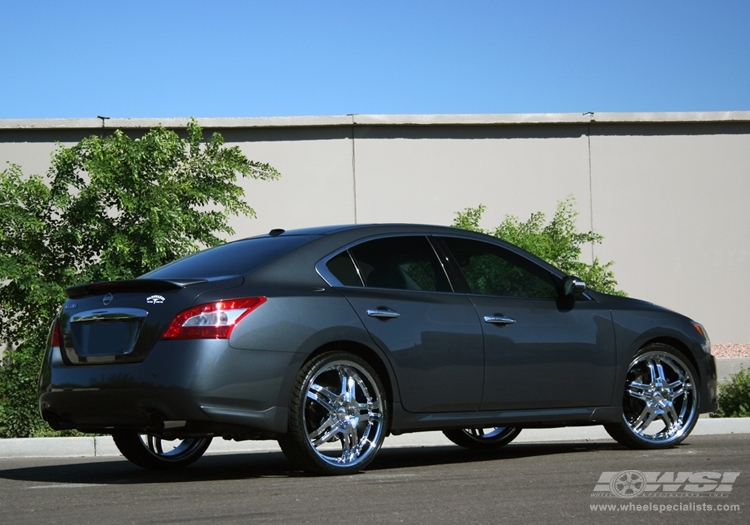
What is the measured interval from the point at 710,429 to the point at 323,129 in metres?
10.4

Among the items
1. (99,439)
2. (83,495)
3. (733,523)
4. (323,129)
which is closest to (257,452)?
(99,439)

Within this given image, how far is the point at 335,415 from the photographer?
22.8 feet

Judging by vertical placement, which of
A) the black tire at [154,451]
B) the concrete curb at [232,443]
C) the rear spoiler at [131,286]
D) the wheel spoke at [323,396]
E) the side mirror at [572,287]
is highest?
the rear spoiler at [131,286]

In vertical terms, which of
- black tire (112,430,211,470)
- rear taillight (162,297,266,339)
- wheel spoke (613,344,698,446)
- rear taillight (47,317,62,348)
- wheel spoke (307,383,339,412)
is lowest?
black tire (112,430,211,470)

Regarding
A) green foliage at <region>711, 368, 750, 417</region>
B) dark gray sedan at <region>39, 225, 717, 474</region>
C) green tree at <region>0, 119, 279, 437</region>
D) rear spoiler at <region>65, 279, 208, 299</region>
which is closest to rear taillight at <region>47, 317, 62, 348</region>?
dark gray sedan at <region>39, 225, 717, 474</region>

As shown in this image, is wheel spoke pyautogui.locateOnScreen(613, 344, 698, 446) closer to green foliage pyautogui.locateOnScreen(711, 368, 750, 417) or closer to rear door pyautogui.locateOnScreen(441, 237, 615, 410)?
rear door pyautogui.locateOnScreen(441, 237, 615, 410)

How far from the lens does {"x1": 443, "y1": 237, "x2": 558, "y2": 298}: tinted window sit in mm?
7902

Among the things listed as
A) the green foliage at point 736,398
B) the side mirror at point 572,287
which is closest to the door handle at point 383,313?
the side mirror at point 572,287

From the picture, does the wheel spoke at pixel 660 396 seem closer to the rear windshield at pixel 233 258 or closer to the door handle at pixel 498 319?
the door handle at pixel 498 319

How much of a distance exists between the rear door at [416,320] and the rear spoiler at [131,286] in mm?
1040

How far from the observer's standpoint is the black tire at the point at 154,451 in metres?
7.94

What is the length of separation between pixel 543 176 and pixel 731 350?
4.51 meters

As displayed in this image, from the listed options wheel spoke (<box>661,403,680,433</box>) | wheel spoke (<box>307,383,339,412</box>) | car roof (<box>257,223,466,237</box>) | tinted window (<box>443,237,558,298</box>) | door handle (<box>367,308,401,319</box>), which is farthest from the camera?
wheel spoke (<box>661,403,680,433</box>)

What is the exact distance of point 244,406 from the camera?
6.55 metres
